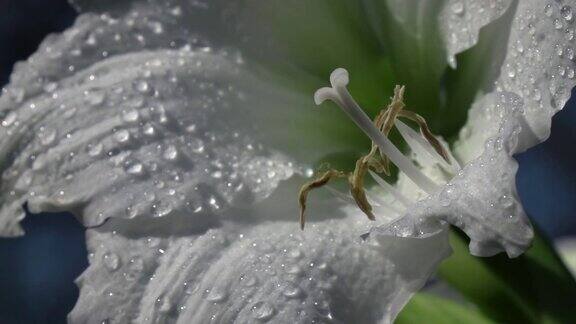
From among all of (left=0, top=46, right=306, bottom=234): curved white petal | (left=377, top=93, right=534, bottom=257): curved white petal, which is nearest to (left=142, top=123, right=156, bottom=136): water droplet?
(left=0, top=46, right=306, bottom=234): curved white petal

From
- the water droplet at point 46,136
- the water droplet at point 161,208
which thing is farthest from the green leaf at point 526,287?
the water droplet at point 46,136

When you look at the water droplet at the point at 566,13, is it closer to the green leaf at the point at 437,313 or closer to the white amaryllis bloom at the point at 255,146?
the white amaryllis bloom at the point at 255,146

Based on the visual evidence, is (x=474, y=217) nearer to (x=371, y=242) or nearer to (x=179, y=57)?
(x=371, y=242)

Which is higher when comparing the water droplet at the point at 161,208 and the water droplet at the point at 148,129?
the water droplet at the point at 148,129

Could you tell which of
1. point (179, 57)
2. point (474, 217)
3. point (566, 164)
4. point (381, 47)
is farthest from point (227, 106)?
point (566, 164)

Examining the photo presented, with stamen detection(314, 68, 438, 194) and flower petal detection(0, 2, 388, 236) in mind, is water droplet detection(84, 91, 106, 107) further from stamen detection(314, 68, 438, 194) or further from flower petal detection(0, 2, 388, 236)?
stamen detection(314, 68, 438, 194)

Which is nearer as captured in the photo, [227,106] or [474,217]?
[474,217]

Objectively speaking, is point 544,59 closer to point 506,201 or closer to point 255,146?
point 506,201
